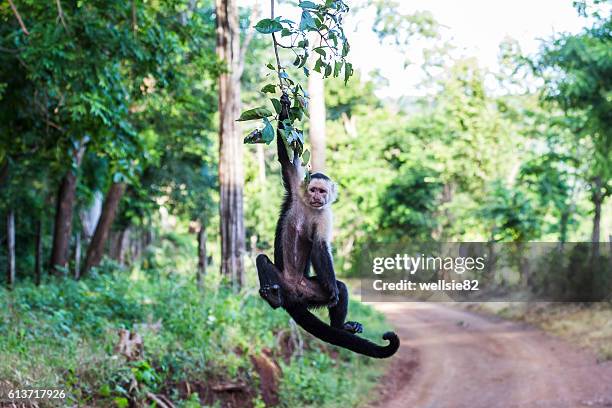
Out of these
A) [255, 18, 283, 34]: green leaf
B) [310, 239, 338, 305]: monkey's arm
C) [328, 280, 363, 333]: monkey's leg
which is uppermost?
[255, 18, 283, 34]: green leaf

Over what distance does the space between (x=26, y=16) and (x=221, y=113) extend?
11.5 feet

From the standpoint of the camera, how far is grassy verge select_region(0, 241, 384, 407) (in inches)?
289

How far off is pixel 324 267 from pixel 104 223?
12814 millimetres

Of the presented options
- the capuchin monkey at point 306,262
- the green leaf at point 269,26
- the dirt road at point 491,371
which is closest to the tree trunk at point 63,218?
the dirt road at point 491,371

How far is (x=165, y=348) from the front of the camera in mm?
8867

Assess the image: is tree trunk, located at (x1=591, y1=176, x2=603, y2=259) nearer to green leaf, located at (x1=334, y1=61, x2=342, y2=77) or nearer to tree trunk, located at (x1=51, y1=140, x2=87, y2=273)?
tree trunk, located at (x1=51, y1=140, x2=87, y2=273)

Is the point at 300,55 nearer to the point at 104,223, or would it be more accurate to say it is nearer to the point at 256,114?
the point at 256,114

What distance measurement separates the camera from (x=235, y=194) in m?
12.6

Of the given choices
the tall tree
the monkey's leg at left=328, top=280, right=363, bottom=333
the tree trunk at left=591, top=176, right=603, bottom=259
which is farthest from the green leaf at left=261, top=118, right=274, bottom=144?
the tree trunk at left=591, top=176, right=603, bottom=259

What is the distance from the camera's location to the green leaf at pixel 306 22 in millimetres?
3526

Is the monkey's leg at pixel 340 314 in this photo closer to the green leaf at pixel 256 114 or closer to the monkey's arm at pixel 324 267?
the monkey's arm at pixel 324 267
